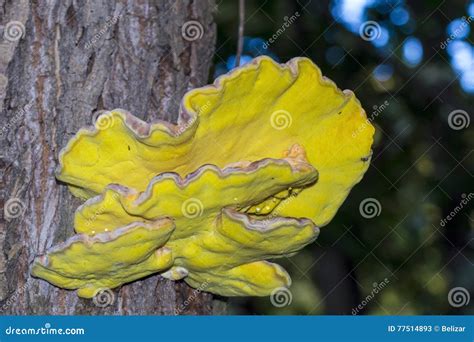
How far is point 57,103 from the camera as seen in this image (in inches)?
90.4

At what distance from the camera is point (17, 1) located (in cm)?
232

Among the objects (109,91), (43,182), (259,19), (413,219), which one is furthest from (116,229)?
(413,219)

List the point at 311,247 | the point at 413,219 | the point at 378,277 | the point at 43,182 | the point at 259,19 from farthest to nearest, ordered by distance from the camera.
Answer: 1. the point at 378,277
2. the point at 311,247
3. the point at 413,219
4. the point at 259,19
5. the point at 43,182

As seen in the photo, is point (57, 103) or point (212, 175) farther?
point (57, 103)

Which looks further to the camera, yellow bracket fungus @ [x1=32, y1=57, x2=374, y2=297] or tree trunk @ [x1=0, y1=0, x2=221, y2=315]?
tree trunk @ [x1=0, y1=0, x2=221, y2=315]

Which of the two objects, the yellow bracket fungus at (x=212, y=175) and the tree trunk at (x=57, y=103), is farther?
the tree trunk at (x=57, y=103)

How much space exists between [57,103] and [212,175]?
0.77m

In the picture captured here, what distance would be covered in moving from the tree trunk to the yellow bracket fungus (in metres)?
0.12

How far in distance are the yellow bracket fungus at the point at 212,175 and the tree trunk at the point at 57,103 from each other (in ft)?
0.40

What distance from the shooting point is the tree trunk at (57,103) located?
7.28ft

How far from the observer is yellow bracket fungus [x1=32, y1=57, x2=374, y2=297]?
73.9 inches

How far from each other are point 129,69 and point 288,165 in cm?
82

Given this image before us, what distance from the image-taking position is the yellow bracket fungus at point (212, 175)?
188 cm

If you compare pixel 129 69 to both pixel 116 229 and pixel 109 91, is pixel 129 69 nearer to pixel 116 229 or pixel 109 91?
pixel 109 91
